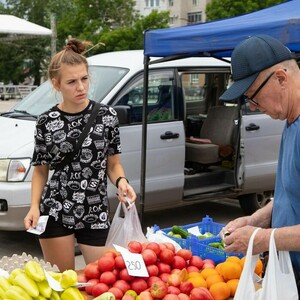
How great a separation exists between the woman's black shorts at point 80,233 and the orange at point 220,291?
0.77 metres

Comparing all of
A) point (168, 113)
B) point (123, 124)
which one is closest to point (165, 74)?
point (168, 113)

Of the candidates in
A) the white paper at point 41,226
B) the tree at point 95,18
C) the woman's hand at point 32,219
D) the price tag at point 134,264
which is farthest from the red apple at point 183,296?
the tree at point 95,18

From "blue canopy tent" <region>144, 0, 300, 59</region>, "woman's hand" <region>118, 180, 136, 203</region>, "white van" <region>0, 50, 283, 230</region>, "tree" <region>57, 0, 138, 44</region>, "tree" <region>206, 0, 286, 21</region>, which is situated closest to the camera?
"woman's hand" <region>118, 180, 136, 203</region>

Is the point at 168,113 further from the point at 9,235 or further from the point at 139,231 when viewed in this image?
the point at 139,231

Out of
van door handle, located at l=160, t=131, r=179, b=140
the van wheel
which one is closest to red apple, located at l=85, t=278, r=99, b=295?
van door handle, located at l=160, t=131, r=179, b=140

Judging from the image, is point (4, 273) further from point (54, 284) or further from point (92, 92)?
point (92, 92)

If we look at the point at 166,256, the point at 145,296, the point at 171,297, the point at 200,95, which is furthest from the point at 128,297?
the point at 200,95

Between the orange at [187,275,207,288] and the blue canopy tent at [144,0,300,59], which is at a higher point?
the blue canopy tent at [144,0,300,59]

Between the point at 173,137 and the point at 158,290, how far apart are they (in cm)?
366

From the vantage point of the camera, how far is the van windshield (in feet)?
19.0

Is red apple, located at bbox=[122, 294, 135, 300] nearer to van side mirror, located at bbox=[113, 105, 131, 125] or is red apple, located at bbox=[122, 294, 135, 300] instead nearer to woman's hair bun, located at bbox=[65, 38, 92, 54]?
woman's hair bun, located at bbox=[65, 38, 92, 54]

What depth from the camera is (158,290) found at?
2.50 meters

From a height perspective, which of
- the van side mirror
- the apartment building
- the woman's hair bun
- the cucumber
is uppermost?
the apartment building

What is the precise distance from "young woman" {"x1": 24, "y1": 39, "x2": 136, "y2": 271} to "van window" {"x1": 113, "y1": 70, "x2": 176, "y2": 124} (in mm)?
2735
